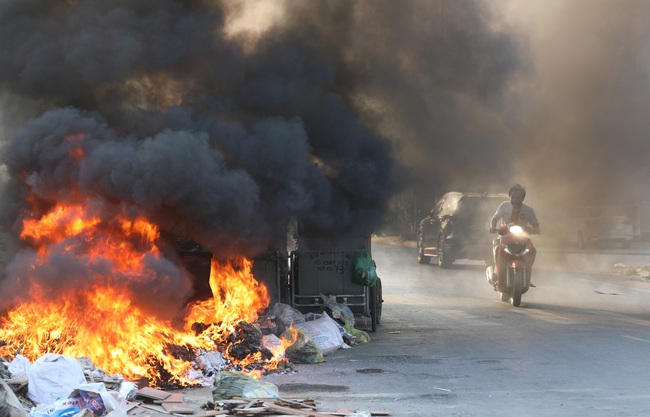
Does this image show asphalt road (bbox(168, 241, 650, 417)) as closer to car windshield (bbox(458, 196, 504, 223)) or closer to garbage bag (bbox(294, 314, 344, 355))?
garbage bag (bbox(294, 314, 344, 355))

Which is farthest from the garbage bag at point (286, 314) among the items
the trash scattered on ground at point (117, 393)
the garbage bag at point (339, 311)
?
the trash scattered on ground at point (117, 393)

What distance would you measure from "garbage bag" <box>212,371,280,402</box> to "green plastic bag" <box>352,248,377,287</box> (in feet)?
14.1

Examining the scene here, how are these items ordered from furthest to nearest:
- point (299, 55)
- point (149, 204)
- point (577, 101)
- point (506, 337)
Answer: point (577, 101) < point (299, 55) < point (506, 337) < point (149, 204)

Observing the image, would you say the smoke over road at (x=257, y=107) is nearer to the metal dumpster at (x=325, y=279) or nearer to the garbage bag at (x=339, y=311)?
the metal dumpster at (x=325, y=279)

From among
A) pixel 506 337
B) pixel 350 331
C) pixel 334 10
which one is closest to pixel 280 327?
pixel 350 331

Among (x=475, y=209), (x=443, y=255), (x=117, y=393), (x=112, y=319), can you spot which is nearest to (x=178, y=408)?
(x=117, y=393)

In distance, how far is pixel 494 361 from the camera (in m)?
9.38

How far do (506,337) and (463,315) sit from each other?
260cm

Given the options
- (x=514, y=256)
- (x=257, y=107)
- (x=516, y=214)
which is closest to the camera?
(x=257, y=107)

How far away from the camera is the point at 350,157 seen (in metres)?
12.1

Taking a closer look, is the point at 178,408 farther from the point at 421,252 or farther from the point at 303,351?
the point at 421,252

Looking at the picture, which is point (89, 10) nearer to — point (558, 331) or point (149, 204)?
point (149, 204)

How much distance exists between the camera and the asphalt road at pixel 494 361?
7375 mm

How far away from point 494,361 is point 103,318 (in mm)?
3946
